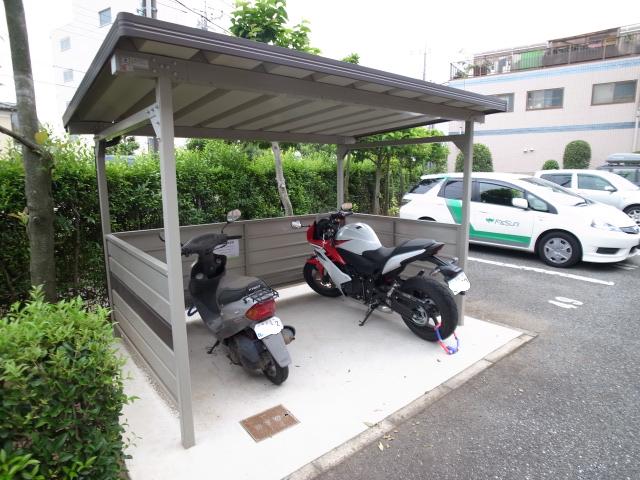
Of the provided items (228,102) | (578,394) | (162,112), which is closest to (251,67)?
(162,112)

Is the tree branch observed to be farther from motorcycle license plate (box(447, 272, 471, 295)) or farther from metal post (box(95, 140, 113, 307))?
motorcycle license plate (box(447, 272, 471, 295))

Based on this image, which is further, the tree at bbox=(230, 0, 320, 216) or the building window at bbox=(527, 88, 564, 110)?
the building window at bbox=(527, 88, 564, 110)

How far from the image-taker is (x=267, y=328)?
2.76m

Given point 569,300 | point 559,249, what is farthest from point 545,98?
point 569,300

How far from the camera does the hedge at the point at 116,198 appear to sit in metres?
3.28

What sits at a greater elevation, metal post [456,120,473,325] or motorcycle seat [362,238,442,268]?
metal post [456,120,473,325]

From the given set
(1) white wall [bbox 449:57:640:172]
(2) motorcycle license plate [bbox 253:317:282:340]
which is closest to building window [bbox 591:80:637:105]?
(1) white wall [bbox 449:57:640:172]

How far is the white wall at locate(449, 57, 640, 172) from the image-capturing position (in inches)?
591

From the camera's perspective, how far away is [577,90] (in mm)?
15852

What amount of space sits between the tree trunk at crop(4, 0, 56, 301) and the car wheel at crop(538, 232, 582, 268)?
21.3ft

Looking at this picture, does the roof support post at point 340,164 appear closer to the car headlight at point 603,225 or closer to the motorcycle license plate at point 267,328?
the motorcycle license plate at point 267,328

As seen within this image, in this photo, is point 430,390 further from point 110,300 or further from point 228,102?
point 110,300

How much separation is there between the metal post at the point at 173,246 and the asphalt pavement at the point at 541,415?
0.87 m

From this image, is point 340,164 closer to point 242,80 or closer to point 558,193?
point 242,80
